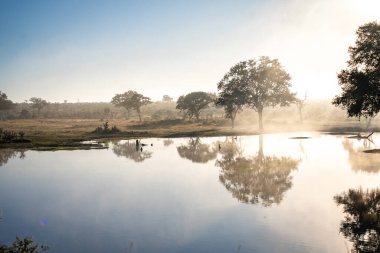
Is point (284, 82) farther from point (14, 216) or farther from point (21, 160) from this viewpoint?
A: point (14, 216)

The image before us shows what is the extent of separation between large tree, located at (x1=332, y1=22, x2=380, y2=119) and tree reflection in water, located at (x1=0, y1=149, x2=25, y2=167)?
130 ft

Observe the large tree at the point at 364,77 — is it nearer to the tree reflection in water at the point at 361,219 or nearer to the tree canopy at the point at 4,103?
the tree reflection in water at the point at 361,219

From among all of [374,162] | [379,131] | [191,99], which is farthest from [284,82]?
[374,162]

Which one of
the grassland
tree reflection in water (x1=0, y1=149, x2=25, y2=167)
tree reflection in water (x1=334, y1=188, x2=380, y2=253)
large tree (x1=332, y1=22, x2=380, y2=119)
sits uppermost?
large tree (x1=332, y1=22, x2=380, y2=119)

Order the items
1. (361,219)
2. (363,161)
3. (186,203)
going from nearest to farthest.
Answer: (361,219)
(186,203)
(363,161)

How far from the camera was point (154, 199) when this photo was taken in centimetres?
2378

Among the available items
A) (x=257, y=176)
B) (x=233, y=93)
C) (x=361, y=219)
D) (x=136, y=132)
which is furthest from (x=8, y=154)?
(x=233, y=93)

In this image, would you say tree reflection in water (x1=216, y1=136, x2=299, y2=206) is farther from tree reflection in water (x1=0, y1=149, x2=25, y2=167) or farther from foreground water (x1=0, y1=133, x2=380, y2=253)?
tree reflection in water (x1=0, y1=149, x2=25, y2=167)

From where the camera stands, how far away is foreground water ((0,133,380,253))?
15.6m

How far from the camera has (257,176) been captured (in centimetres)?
3086

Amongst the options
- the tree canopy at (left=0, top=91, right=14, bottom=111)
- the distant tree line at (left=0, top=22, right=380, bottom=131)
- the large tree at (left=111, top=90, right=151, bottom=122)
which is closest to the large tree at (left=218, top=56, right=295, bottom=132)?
the distant tree line at (left=0, top=22, right=380, bottom=131)

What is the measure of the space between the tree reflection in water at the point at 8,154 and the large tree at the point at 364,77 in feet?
130

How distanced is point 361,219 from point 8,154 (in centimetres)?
4892

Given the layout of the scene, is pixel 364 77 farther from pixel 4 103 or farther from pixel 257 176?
pixel 4 103
